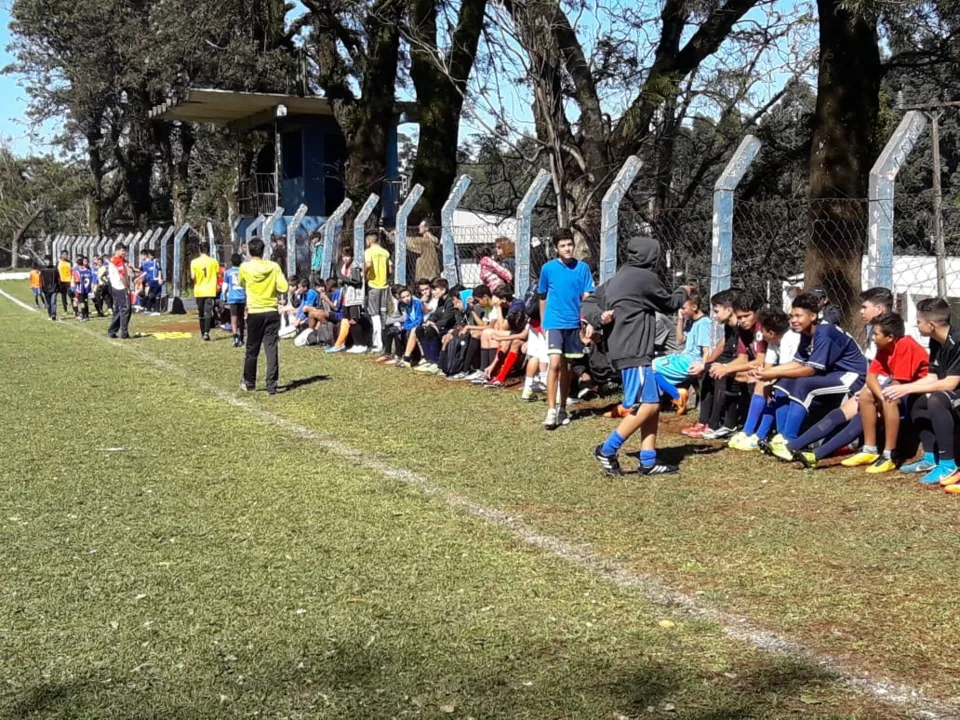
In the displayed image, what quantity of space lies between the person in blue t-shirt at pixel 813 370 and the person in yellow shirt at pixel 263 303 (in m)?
6.09

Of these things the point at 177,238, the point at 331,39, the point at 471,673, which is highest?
the point at 331,39

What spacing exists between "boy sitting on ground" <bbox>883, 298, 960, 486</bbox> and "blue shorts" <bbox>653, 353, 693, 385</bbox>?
287cm

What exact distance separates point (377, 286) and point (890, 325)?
10.5 m

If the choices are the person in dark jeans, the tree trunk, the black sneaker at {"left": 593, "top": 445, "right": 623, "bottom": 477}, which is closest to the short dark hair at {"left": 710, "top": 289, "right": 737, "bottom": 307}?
the black sneaker at {"left": 593, "top": 445, "right": 623, "bottom": 477}

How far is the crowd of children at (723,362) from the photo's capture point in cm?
758

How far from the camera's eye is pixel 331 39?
79.0 feet

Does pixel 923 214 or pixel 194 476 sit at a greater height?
pixel 923 214

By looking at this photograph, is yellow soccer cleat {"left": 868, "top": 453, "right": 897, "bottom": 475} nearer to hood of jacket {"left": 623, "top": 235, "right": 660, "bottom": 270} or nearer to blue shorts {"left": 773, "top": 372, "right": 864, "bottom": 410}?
blue shorts {"left": 773, "top": 372, "right": 864, "bottom": 410}

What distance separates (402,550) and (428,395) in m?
6.30

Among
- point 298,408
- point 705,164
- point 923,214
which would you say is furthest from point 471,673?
point 923,214

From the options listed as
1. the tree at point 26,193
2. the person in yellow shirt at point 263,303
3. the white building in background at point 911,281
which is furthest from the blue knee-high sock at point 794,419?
the tree at point 26,193

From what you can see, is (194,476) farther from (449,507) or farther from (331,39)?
(331,39)

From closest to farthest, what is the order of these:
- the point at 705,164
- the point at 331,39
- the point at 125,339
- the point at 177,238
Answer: the point at 705,164 → the point at 125,339 → the point at 331,39 → the point at 177,238

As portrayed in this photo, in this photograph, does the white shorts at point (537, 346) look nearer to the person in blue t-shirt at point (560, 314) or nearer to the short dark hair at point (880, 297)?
the person in blue t-shirt at point (560, 314)
